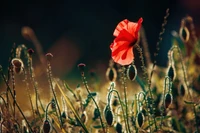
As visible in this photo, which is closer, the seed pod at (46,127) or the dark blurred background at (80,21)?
the seed pod at (46,127)

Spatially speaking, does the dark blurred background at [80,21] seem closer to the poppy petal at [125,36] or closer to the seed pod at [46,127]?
the poppy petal at [125,36]

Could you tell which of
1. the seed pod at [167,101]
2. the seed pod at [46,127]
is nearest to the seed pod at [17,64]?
the seed pod at [46,127]

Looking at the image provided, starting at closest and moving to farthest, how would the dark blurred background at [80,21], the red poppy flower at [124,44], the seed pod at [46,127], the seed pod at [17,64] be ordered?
1. the seed pod at [46,127]
2. the red poppy flower at [124,44]
3. the seed pod at [17,64]
4. the dark blurred background at [80,21]

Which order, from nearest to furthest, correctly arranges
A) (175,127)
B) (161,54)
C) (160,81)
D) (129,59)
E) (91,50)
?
(129,59), (175,127), (160,81), (161,54), (91,50)

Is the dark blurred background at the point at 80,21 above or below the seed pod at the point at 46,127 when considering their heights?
above

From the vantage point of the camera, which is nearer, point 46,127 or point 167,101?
point 46,127

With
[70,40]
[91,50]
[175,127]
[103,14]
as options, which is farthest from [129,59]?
[103,14]

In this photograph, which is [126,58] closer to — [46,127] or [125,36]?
[125,36]

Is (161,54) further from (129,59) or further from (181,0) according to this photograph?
(129,59)

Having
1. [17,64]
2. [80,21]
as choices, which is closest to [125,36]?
[17,64]
